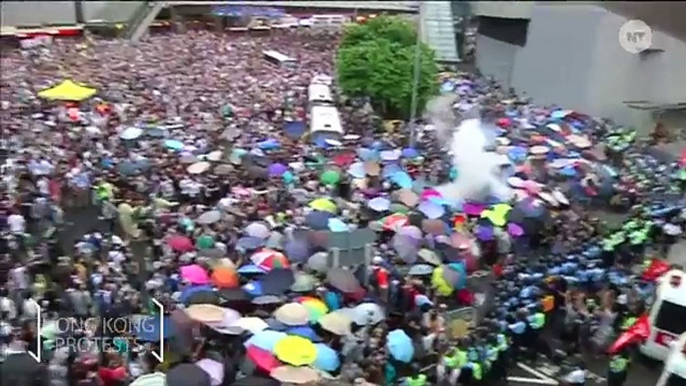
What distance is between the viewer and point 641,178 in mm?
12773

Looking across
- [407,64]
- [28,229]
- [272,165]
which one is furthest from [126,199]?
[407,64]

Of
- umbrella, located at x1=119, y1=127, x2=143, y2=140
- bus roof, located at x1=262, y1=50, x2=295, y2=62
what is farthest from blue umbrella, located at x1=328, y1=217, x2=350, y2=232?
bus roof, located at x1=262, y1=50, x2=295, y2=62

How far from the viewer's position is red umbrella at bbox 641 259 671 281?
9.91 meters

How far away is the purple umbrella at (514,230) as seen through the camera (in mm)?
10688

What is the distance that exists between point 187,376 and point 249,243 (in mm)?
3121

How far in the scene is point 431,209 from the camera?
34.9 feet

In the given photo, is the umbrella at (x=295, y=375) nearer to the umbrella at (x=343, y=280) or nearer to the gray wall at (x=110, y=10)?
the umbrella at (x=343, y=280)

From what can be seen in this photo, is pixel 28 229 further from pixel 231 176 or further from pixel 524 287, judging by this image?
pixel 524 287

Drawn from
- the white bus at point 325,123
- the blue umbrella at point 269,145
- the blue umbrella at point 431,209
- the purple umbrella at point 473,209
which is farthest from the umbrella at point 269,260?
the white bus at point 325,123

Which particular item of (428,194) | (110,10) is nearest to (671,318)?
(428,194)

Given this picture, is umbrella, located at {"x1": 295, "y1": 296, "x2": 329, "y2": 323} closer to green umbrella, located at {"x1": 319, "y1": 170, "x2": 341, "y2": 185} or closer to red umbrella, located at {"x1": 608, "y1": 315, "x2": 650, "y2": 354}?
red umbrella, located at {"x1": 608, "y1": 315, "x2": 650, "y2": 354}

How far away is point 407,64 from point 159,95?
5067 millimetres

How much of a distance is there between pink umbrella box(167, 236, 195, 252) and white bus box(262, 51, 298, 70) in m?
11.7

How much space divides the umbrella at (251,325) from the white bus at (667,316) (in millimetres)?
4106
